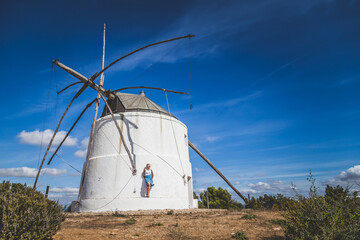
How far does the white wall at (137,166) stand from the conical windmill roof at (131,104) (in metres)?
0.79

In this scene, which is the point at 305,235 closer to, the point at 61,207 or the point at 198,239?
the point at 198,239

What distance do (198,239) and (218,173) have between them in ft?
43.3

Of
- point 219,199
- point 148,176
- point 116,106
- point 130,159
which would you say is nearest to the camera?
point 130,159

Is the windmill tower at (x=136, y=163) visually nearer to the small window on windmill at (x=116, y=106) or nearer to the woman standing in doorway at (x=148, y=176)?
the small window on windmill at (x=116, y=106)

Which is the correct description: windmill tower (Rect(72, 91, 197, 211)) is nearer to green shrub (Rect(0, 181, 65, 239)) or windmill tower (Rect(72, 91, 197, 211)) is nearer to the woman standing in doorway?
the woman standing in doorway

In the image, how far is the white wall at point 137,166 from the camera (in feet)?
39.7

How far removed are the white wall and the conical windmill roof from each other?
0.79m

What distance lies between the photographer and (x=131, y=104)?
15.2 metres

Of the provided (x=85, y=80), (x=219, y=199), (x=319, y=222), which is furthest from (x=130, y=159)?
(x=219, y=199)

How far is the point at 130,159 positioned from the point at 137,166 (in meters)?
1.22

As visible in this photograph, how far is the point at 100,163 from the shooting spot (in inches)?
518

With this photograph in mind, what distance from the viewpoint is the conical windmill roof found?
1473 cm

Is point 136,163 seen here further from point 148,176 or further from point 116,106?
point 116,106

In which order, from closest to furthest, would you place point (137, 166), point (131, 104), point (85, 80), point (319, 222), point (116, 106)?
point (319, 222)
point (137, 166)
point (85, 80)
point (131, 104)
point (116, 106)
